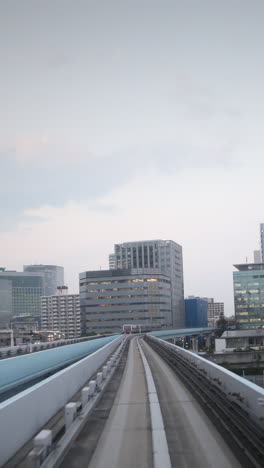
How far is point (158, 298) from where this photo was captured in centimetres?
19862

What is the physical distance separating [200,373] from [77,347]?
17647 mm

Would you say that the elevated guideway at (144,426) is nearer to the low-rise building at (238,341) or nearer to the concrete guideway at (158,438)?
the concrete guideway at (158,438)

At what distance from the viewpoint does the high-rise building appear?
7505 inches

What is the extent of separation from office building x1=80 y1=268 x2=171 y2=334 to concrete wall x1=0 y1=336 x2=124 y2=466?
177 meters

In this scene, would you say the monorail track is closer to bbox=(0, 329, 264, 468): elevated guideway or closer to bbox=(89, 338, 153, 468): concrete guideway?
bbox=(0, 329, 264, 468): elevated guideway

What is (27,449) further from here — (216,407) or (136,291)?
(136,291)

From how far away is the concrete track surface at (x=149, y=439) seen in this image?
906cm

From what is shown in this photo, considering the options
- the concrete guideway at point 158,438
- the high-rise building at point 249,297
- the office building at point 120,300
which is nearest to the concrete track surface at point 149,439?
the concrete guideway at point 158,438

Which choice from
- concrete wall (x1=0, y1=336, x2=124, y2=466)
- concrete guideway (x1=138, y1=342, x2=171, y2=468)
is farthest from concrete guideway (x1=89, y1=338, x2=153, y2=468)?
concrete wall (x1=0, y1=336, x2=124, y2=466)

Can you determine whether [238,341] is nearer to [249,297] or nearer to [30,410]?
[249,297]

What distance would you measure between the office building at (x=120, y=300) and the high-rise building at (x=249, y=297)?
35.1m

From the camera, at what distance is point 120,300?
19300 cm

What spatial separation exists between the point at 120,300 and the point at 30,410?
18426cm

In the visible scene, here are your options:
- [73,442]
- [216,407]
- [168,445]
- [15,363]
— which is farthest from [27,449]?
[15,363]
